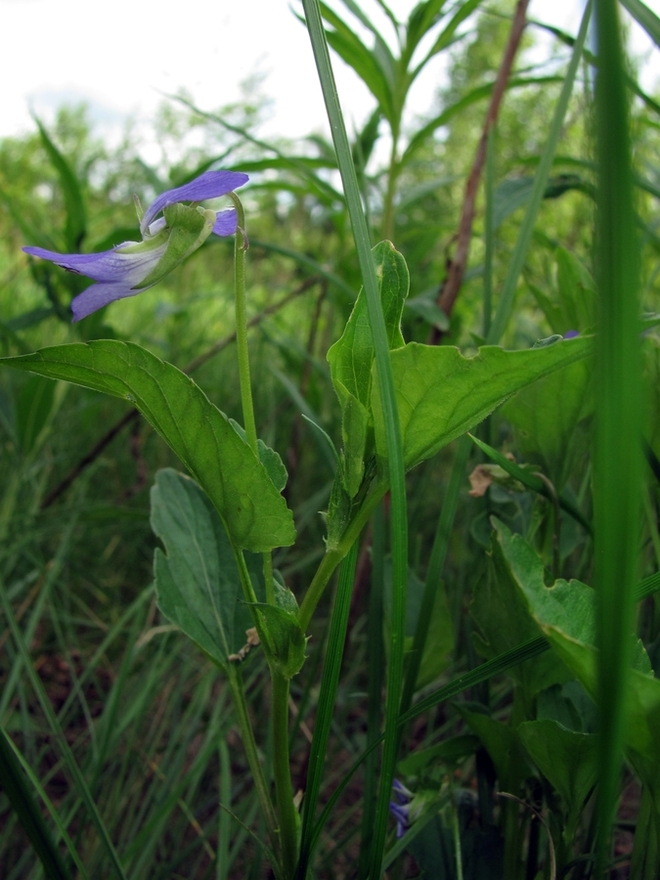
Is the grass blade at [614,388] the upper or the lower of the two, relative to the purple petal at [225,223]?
lower

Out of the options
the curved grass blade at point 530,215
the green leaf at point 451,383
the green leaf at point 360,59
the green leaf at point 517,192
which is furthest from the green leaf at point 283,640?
the green leaf at point 360,59

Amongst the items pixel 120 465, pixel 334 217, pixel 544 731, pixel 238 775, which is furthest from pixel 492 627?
pixel 120 465

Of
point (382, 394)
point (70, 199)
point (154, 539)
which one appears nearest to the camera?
point (382, 394)

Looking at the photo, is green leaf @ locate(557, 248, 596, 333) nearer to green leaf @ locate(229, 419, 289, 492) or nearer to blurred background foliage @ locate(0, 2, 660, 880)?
blurred background foliage @ locate(0, 2, 660, 880)

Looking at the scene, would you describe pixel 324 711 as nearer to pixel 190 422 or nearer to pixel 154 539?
pixel 190 422

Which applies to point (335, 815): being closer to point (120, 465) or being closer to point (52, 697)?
point (52, 697)

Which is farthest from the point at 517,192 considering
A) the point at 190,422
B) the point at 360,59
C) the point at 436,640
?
the point at 190,422

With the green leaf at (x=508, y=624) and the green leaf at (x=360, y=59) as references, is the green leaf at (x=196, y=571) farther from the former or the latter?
the green leaf at (x=360, y=59)
